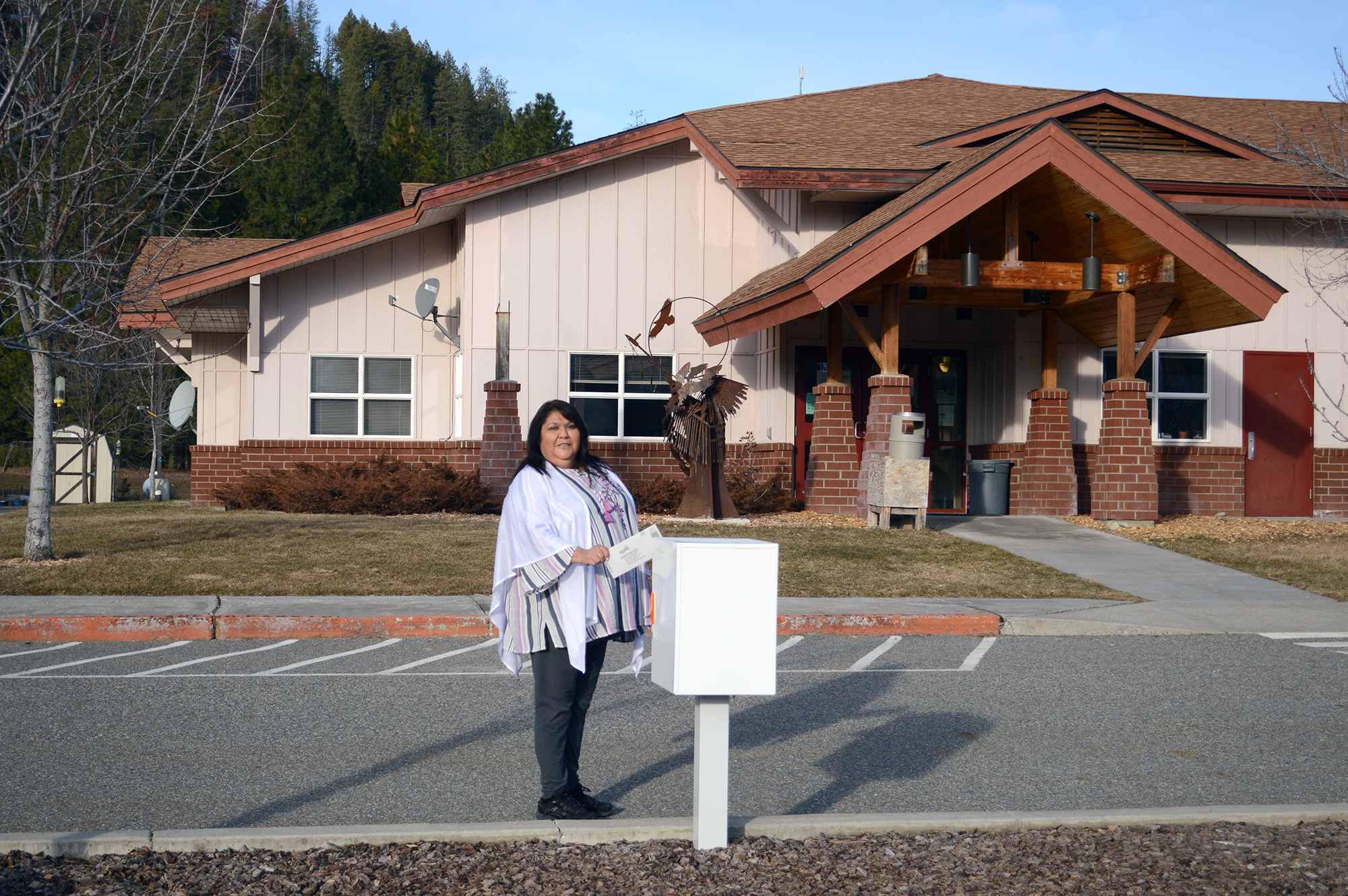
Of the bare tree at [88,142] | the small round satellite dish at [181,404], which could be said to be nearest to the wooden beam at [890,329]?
the bare tree at [88,142]

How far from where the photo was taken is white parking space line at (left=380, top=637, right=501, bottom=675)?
8.27 meters

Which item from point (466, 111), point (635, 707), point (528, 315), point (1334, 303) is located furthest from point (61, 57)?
point (466, 111)

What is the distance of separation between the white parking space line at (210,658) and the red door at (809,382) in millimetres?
11522

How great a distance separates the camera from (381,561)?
41.2 feet

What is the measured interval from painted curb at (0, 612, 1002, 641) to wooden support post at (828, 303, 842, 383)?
8.07 metres

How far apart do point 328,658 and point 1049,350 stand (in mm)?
12973

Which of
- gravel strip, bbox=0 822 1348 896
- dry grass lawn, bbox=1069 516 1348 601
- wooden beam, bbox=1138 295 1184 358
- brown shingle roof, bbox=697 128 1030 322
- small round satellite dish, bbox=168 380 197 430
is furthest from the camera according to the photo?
small round satellite dish, bbox=168 380 197 430

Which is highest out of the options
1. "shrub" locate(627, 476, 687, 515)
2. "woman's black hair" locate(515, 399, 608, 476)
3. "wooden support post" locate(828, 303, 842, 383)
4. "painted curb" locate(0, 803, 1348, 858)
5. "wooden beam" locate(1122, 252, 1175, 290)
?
"wooden beam" locate(1122, 252, 1175, 290)

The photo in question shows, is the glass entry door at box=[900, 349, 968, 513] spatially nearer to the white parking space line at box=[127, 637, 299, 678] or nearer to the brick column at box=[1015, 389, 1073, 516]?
the brick column at box=[1015, 389, 1073, 516]

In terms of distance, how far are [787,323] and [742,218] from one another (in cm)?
182

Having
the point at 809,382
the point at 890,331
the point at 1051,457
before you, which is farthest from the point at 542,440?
the point at 809,382

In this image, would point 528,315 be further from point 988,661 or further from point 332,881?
point 332,881

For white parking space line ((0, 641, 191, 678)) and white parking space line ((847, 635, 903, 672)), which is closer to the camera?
white parking space line ((0, 641, 191, 678))

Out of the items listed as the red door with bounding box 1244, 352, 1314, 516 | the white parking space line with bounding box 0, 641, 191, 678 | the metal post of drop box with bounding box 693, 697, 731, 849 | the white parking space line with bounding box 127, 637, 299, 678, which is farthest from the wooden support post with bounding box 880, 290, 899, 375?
the metal post of drop box with bounding box 693, 697, 731, 849
